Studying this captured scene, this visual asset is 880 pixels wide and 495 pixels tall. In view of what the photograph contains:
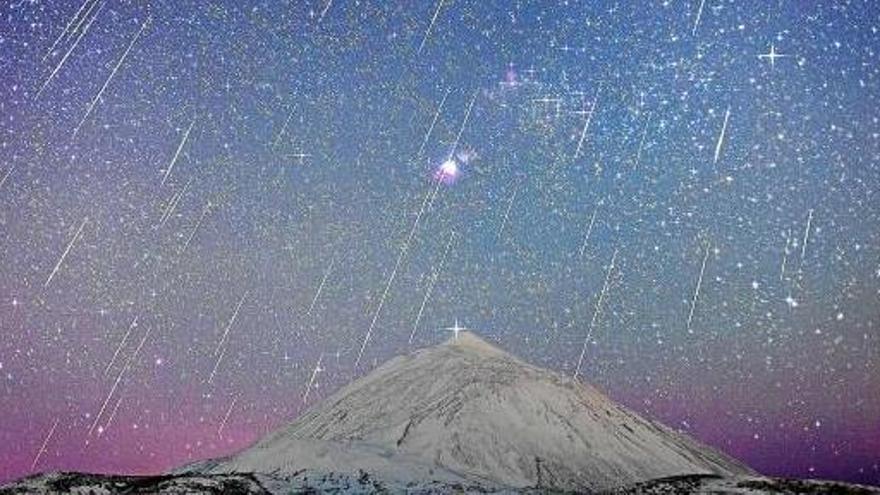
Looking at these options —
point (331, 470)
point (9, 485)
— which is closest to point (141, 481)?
point (9, 485)

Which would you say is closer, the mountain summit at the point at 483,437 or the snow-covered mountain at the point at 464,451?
the snow-covered mountain at the point at 464,451

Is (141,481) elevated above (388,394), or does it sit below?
below

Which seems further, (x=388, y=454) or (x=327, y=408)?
(x=327, y=408)

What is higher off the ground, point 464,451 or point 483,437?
point 483,437

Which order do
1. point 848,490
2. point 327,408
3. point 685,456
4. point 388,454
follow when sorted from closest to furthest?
point 848,490 → point 388,454 → point 685,456 → point 327,408

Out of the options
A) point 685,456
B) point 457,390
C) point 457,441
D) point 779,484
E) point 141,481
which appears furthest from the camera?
point 457,390

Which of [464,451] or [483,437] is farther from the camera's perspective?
[483,437]

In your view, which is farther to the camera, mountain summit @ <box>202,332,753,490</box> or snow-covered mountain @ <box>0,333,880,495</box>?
mountain summit @ <box>202,332,753,490</box>

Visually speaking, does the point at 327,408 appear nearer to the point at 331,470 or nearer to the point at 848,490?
the point at 331,470
